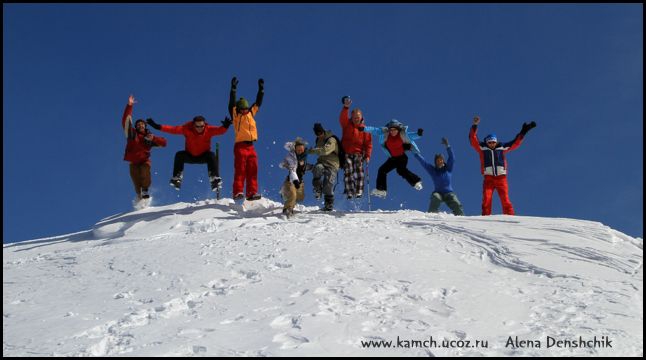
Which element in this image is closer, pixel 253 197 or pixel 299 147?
pixel 299 147

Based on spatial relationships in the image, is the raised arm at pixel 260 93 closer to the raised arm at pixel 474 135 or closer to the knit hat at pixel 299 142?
the knit hat at pixel 299 142

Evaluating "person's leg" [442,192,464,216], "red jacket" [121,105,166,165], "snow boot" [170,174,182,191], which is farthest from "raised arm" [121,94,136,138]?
"person's leg" [442,192,464,216]

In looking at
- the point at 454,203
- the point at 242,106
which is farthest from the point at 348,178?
the point at 242,106

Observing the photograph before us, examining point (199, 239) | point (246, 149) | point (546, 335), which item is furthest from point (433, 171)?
point (546, 335)

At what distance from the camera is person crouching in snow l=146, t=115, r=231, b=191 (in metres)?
9.83

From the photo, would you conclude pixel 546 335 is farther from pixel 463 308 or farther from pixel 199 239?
pixel 199 239

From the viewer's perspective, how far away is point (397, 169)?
10172 mm

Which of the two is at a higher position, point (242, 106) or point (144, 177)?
point (242, 106)

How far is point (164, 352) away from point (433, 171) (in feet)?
25.0

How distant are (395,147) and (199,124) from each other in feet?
11.7

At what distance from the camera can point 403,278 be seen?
5.63 meters

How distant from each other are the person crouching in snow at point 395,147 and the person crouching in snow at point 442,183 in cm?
52

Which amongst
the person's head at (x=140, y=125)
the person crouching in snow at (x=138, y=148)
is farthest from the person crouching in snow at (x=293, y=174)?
the person's head at (x=140, y=125)

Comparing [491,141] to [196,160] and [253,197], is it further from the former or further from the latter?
[196,160]
